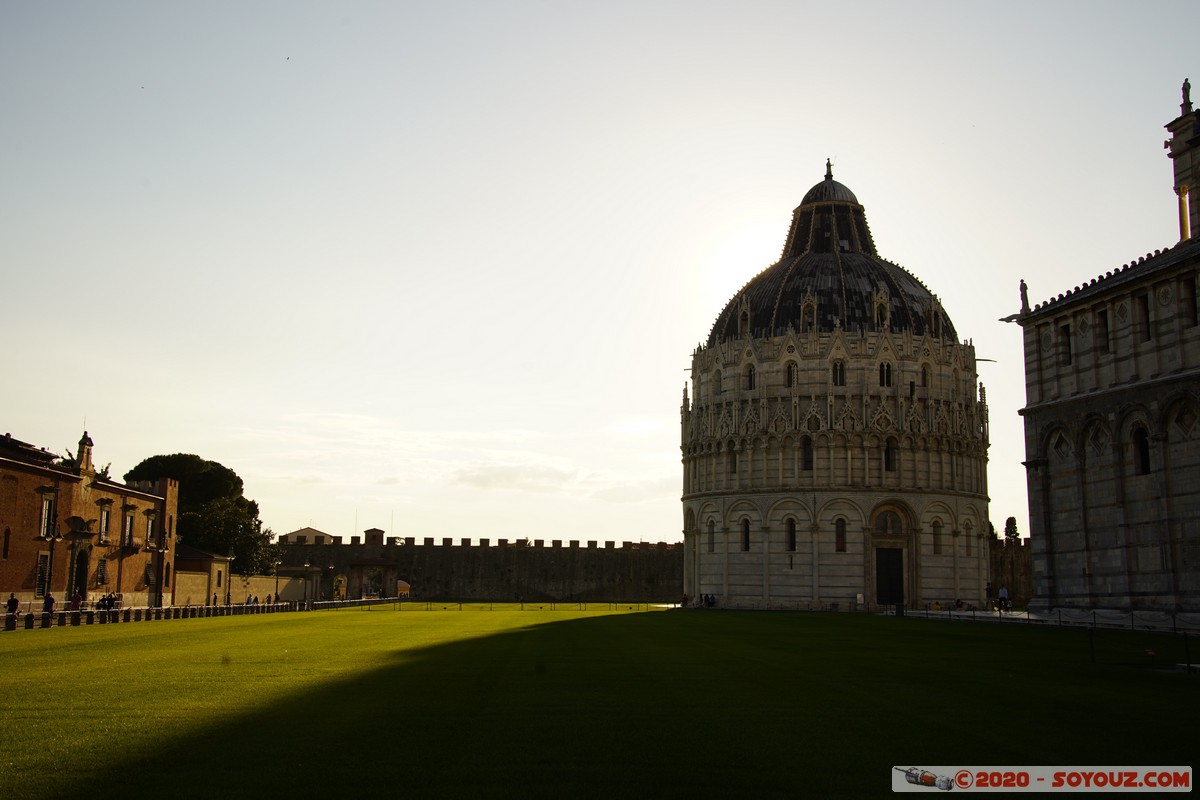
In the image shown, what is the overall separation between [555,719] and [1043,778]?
19.4 feet

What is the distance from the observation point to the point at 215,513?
8844 centimetres

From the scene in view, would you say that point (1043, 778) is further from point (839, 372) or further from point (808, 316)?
point (808, 316)

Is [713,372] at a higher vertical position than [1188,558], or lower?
higher

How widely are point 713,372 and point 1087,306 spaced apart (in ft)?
141

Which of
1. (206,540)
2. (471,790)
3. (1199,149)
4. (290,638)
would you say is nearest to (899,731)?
(471,790)

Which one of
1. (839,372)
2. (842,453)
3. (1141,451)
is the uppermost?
(839,372)

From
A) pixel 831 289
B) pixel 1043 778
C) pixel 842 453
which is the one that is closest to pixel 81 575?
pixel 842 453

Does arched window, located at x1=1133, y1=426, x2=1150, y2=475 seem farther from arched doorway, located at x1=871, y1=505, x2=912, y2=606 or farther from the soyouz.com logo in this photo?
arched doorway, located at x1=871, y1=505, x2=912, y2=606

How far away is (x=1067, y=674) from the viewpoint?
69.3 ft

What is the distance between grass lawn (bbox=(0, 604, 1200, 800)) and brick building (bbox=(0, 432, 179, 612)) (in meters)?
29.0

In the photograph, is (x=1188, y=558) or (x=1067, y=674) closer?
(x=1067, y=674)

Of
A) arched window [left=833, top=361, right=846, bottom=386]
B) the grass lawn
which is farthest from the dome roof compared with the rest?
the grass lawn

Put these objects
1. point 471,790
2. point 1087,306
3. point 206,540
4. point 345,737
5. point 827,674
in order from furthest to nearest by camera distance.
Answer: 1. point 206,540
2. point 1087,306
3. point 827,674
4. point 345,737
5. point 471,790

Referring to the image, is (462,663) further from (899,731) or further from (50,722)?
(899,731)
